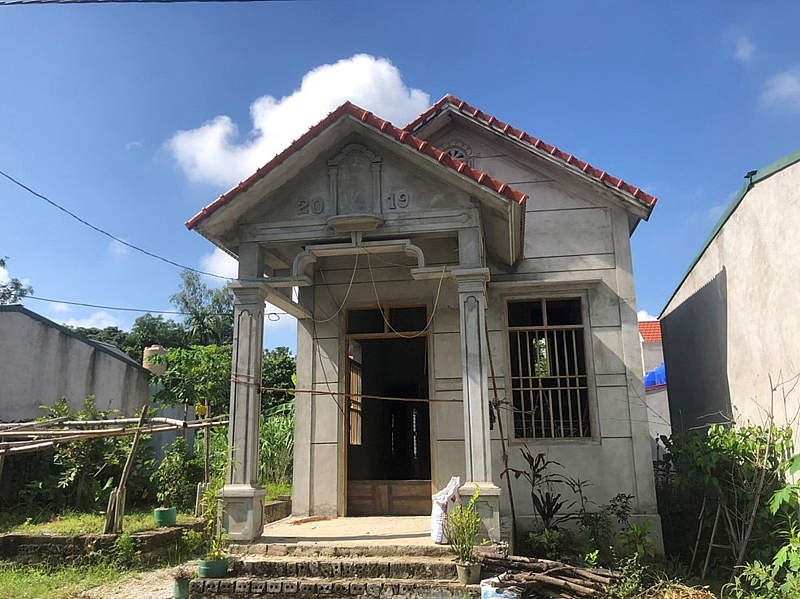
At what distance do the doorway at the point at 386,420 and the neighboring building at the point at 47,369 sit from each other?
6.81 m

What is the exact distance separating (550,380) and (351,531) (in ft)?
10.5

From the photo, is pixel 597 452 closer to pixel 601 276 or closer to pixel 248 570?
pixel 601 276

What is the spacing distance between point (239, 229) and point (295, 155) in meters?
1.02

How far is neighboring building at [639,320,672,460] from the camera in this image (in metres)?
15.4

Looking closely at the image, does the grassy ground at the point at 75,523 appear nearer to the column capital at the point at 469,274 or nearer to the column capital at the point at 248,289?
the column capital at the point at 248,289

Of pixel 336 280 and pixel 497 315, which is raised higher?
pixel 336 280

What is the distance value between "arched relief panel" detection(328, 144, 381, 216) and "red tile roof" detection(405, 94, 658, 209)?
6.97 feet

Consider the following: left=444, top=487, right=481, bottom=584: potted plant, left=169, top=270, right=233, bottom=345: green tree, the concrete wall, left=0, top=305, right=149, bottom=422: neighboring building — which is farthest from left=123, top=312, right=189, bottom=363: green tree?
left=444, top=487, right=481, bottom=584: potted plant

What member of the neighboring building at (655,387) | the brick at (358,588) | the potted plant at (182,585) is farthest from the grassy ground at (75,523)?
the neighboring building at (655,387)

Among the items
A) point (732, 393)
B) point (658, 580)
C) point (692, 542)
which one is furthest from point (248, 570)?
point (732, 393)

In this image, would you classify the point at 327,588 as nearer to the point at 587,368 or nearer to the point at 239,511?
the point at 239,511

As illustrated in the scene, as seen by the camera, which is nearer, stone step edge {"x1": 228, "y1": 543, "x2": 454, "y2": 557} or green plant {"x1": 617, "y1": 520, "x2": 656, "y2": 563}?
stone step edge {"x1": 228, "y1": 543, "x2": 454, "y2": 557}

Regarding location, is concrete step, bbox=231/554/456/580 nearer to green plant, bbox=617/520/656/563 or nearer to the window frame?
green plant, bbox=617/520/656/563

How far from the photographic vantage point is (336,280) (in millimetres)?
8664
